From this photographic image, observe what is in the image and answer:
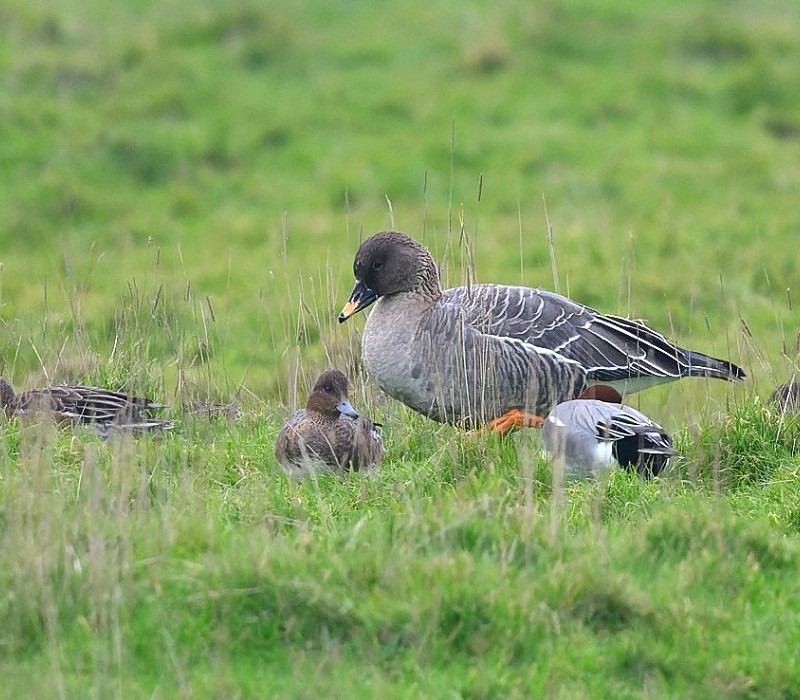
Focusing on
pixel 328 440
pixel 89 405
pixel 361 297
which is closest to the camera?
pixel 328 440

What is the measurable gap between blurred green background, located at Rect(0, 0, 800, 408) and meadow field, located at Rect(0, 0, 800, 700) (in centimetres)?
5

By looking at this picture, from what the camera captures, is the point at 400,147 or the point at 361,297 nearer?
the point at 361,297

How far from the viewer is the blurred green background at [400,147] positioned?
12.7 m

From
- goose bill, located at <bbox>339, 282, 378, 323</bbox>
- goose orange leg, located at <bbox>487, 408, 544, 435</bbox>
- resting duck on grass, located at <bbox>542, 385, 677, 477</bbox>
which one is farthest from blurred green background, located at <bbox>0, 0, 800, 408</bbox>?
resting duck on grass, located at <bbox>542, 385, 677, 477</bbox>

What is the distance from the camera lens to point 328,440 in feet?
22.4

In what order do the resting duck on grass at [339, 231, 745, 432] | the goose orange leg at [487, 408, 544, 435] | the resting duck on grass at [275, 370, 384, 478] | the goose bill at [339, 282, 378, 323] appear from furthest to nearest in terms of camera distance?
the goose bill at [339, 282, 378, 323], the resting duck on grass at [339, 231, 745, 432], the goose orange leg at [487, 408, 544, 435], the resting duck on grass at [275, 370, 384, 478]

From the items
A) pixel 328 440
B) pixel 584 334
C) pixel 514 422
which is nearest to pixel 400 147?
pixel 584 334

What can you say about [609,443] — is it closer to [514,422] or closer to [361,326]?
[514,422]

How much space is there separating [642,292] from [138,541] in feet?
25.7

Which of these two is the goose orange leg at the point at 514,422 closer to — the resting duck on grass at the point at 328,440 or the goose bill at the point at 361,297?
the resting duck on grass at the point at 328,440

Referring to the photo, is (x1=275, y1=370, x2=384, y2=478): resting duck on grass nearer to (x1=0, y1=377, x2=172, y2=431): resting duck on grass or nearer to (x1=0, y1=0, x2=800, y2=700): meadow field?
(x1=0, y1=0, x2=800, y2=700): meadow field

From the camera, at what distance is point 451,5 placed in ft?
64.0

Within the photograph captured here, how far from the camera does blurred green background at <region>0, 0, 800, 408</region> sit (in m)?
12.7

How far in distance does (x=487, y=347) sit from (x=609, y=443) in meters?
1.02
